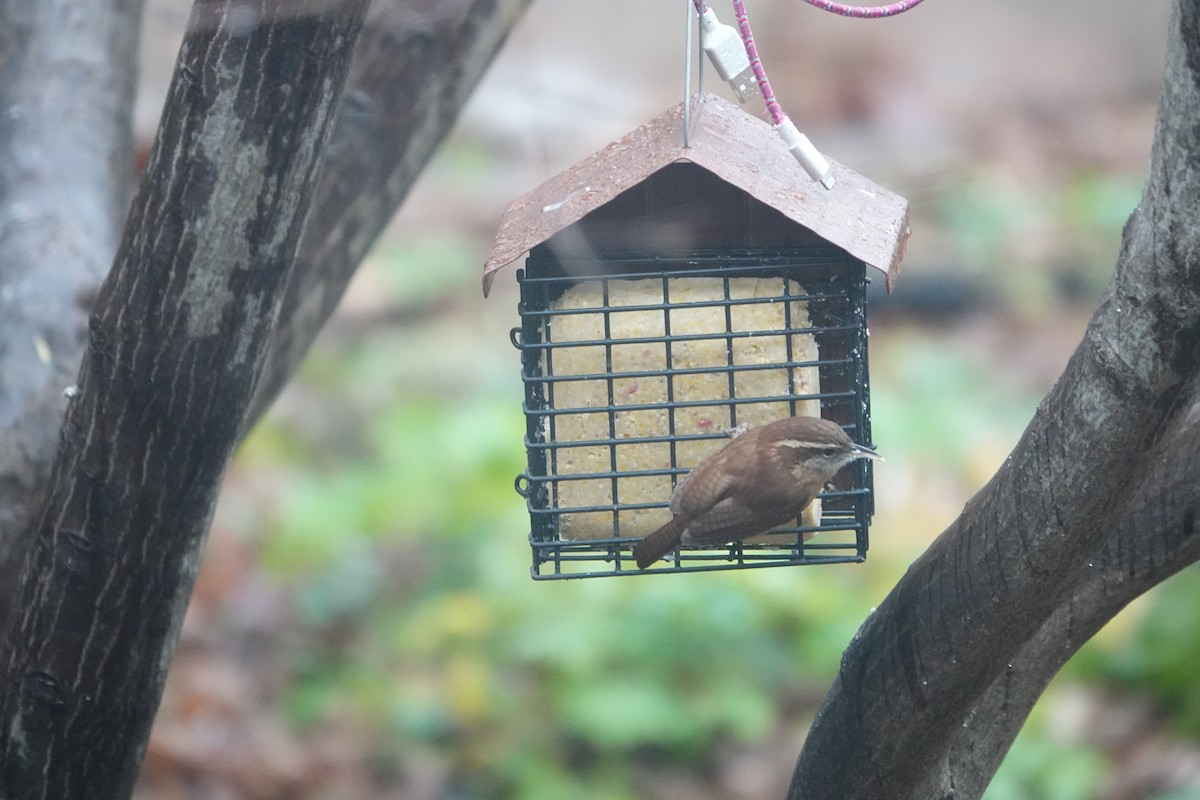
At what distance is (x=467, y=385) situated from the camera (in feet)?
28.8

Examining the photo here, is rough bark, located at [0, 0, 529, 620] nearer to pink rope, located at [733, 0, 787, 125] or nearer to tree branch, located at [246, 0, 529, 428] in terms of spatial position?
tree branch, located at [246, 0, 529, 428]

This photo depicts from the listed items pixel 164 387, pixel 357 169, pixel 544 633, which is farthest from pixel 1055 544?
pixel 544 633

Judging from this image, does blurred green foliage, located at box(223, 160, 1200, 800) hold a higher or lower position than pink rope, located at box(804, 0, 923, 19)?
lower

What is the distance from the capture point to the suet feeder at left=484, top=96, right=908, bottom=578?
268 centimetres

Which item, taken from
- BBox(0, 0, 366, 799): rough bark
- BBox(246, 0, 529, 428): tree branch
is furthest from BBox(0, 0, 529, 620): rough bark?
BBox(0, 0, 366, 799): rough bark

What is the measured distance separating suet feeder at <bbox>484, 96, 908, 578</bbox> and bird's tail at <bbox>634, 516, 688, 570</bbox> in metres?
0.09

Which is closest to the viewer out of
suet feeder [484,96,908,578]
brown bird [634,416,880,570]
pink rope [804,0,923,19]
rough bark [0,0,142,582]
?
pink rope [804,0,923,19]

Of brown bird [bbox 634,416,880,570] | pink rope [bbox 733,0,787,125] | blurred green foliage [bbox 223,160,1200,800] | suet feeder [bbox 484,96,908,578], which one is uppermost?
pink rope [bbox 733,0,787,125]

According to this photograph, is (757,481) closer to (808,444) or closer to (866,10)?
(808,444)

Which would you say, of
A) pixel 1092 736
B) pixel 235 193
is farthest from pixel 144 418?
pixel 1092 736

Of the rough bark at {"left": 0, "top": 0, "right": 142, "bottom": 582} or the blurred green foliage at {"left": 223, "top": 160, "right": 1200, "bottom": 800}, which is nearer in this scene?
the rough bark at {"left": 0, "top": 0, "right": 142, "bottom": 582}

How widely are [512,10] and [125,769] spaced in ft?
6.44

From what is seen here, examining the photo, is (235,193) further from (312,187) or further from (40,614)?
(40,614)

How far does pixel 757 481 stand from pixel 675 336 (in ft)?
1.34
